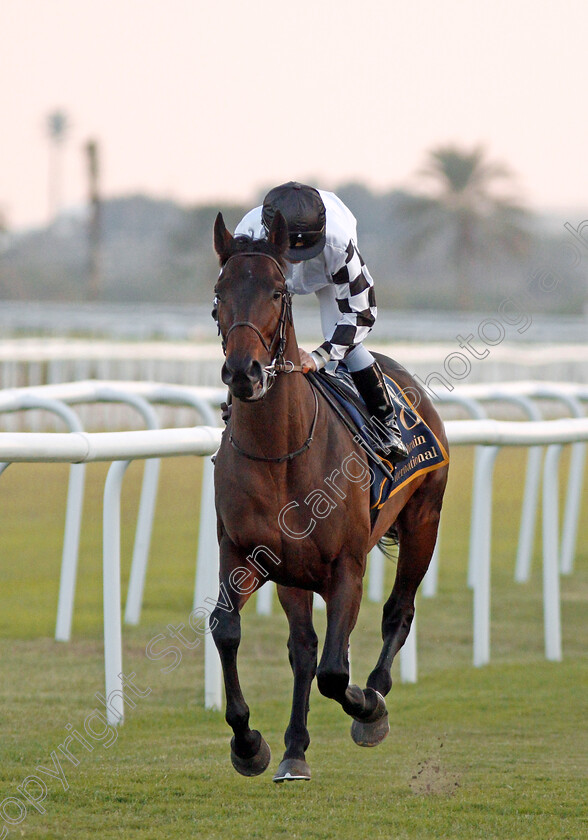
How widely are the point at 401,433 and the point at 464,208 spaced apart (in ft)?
155

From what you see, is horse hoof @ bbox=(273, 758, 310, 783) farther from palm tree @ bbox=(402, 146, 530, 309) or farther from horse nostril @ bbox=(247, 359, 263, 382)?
palm tree @ bbox=(402, 146, 530, 309)

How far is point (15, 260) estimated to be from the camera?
73812 millimetres

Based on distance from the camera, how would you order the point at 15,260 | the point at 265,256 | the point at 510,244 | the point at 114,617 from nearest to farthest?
the point at 265,256
the point at 114,617
the point at 510,244
the point at 15,260

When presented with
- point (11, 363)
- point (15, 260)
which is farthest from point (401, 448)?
point (15, 260)

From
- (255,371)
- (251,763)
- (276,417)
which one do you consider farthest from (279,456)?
(251,763)

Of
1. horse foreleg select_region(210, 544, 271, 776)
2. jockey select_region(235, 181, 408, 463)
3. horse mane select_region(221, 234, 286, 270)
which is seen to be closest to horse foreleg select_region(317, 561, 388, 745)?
horse foreleg select_region(210, 544, 271, 776)

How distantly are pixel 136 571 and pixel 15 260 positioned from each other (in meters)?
69.4

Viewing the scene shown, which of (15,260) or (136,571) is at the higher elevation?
(136,571)

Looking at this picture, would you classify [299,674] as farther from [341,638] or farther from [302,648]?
[341,638]

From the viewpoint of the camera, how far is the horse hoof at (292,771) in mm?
3930

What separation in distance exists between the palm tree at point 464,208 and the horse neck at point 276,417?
46.2 m

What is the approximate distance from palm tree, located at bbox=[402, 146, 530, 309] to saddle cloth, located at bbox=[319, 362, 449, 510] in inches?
1776

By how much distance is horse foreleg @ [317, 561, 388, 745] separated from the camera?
12.3 ft

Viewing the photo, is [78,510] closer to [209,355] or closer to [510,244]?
[209,355]
